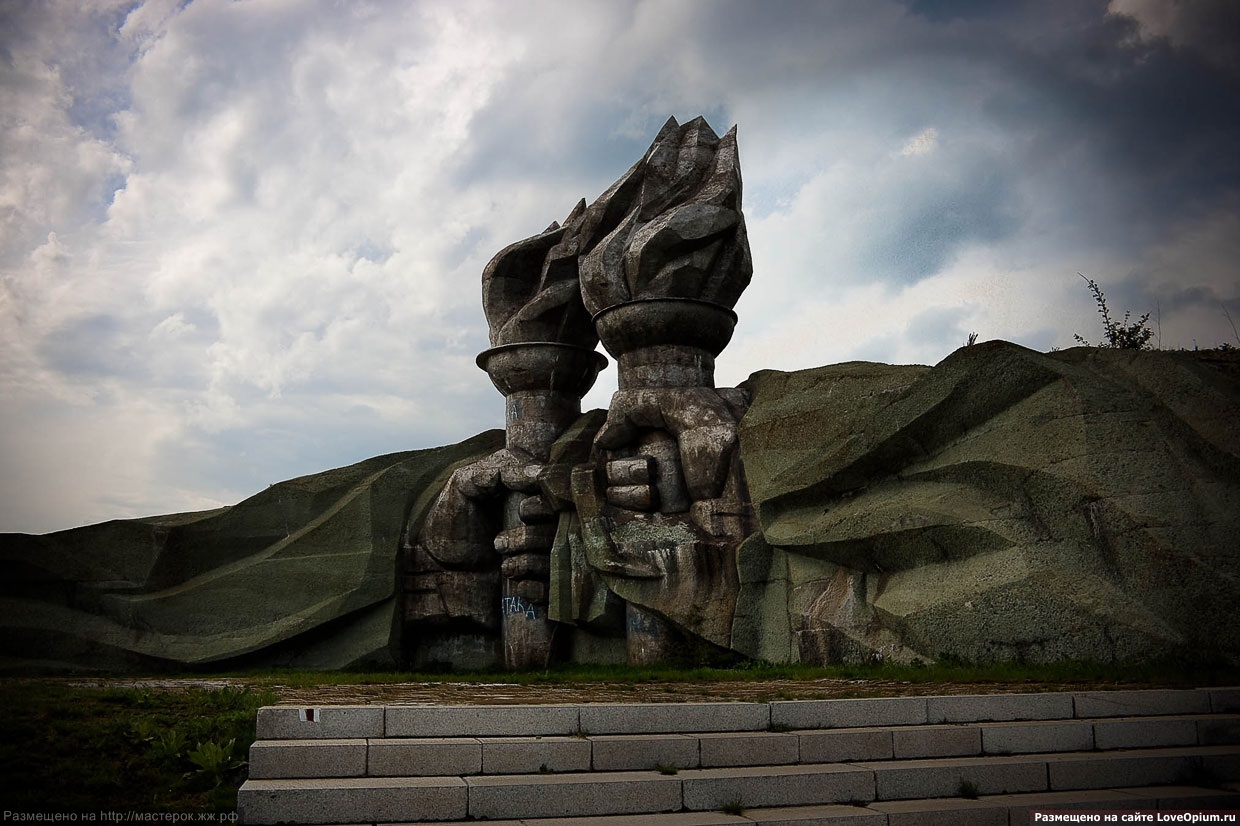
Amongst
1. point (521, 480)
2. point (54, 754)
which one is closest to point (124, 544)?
point (521, 480)

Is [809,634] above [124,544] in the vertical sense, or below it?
below

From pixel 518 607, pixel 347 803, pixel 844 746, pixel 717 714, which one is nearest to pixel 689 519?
pixel 518 607

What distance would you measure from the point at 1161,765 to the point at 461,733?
11.3 feet

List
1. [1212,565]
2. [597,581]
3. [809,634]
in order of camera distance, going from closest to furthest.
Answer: [1212,565] → [809,634] → [597,581]

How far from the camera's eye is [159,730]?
19.0ft

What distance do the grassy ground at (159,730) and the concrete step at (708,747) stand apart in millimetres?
507

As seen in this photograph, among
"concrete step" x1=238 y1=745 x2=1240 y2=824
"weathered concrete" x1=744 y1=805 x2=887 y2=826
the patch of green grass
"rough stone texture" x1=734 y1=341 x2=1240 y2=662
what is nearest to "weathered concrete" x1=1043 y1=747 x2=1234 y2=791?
"concrete step" x1=238 y1=745 x2=1240 y2=824

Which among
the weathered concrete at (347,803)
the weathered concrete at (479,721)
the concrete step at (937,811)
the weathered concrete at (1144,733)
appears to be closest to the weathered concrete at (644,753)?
the weathered concrete at (479,721)

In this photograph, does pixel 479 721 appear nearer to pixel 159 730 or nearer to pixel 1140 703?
pixel 159 730

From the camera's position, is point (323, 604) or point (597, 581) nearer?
point (597, 581)

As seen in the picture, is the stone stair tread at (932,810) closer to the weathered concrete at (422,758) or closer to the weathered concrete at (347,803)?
the weathered concrete at (347,803)

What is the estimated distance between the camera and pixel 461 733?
515 centimetres

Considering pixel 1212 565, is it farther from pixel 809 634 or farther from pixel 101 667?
pixel 101 667

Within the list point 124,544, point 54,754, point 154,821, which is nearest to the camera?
point 154,821
